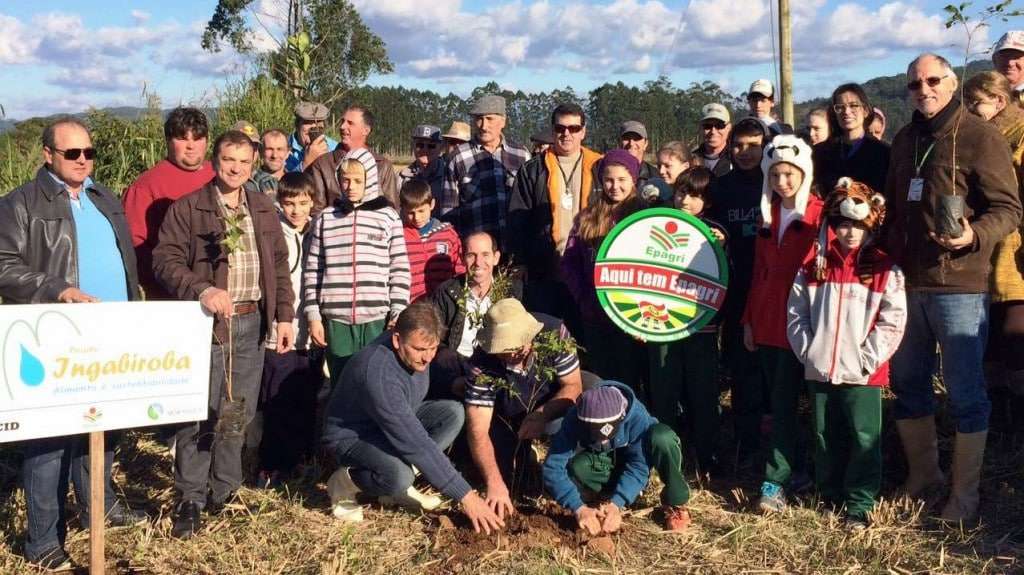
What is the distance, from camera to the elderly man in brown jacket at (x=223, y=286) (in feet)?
17.8

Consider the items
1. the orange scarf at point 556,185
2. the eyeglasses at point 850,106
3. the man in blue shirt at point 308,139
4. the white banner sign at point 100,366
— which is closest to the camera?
the white banner sign at point 100,366

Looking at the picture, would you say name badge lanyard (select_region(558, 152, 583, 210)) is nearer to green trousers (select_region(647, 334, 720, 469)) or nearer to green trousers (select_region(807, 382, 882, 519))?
green trousers (select_region(647, 334, 720, 469))

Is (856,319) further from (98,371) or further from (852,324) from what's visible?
(98,371)

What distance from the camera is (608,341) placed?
657cm

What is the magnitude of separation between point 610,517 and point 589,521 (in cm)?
13

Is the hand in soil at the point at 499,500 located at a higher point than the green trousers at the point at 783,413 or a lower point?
lower

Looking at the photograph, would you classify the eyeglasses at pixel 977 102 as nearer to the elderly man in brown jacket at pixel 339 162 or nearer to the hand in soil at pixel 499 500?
the hand in soil at pixel 499 500

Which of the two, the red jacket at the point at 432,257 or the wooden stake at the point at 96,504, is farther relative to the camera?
the red jacket at the point at 432,257

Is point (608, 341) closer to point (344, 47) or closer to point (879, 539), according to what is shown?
point (879, 539)

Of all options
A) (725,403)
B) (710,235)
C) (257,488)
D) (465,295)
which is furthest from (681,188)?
(257,488)

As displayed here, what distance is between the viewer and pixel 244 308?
5648 mm

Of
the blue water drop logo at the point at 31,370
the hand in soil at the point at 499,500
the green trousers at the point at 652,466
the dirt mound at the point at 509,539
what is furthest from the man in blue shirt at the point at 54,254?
the green trousers at the point at 652,466

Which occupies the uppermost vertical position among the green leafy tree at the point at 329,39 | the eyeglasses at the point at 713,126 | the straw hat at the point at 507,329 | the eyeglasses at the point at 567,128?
the green leafy tree at the point at 329,39

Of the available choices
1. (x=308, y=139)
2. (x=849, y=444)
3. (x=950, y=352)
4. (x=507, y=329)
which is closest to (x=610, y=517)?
(x=507, y=329)
